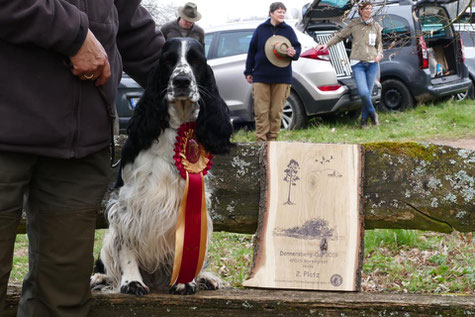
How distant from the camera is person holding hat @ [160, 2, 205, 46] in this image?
796 cm

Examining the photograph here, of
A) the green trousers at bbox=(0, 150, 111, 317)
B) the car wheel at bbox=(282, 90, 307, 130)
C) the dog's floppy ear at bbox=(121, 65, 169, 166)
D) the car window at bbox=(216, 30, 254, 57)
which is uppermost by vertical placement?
the car window at bbox=(216, 30, 254, 57)

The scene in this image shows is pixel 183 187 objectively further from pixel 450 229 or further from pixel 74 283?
pixel 450 229

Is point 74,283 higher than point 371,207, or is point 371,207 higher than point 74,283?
point 371,207

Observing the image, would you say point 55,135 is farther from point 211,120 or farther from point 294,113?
point 294,113

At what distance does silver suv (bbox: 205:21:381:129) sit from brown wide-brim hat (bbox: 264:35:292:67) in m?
1.13

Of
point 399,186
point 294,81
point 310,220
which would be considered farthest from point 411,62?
point 310,220

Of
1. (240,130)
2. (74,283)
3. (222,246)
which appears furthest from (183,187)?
(240,130)

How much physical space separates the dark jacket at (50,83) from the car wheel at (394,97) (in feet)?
29.4

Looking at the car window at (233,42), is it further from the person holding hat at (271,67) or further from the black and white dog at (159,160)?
the black and white dog at (159,160)

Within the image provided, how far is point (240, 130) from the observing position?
9.61m

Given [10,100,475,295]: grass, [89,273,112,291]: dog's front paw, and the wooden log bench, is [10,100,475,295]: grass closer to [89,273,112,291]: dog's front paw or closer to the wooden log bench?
[89,273,112,291]: dog's front paw

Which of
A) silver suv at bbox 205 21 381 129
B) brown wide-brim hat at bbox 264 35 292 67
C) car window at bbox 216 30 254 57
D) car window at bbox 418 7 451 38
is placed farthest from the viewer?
car window at bbox 216 30 254 57

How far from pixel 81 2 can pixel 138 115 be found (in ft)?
2.12

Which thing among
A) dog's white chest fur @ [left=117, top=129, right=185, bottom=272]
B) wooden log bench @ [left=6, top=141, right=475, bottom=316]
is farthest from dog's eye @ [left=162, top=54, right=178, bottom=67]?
wooden log bench @ [left=6, top=141, right=475, bottom=316]
